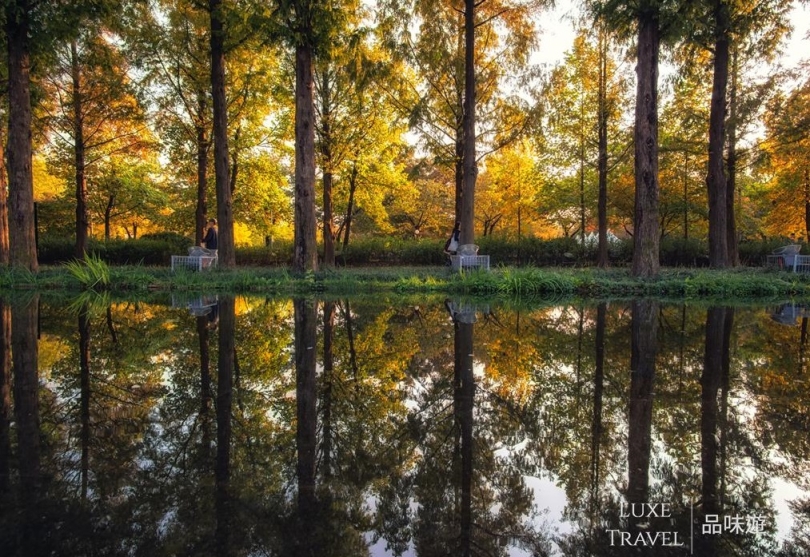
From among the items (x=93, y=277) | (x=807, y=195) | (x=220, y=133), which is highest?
(x=220, y=133)

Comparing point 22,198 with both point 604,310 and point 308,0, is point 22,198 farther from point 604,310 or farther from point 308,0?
point 604,310

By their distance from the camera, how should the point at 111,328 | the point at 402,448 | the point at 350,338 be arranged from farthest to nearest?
the point at 111,328
the point at 350,338
the point at 402,448

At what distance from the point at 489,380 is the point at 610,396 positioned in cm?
99

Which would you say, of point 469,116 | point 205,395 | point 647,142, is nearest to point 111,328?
point 205,395

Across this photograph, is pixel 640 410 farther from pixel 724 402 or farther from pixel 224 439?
pixel 224 439

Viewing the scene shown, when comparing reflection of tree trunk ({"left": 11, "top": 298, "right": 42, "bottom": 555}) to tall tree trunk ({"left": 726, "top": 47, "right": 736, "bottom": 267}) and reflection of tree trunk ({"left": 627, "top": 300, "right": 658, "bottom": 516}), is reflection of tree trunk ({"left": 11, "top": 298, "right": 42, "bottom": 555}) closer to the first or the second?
reflection of tree trunk ({"left": 627, "top": 300, "right": 658, "bottom": 516})

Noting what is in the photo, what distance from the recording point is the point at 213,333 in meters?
6.51

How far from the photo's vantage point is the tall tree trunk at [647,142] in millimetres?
13266

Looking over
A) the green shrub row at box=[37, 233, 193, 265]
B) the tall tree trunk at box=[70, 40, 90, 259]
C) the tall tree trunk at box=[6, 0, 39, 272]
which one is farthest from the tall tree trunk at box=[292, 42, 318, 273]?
the green shrub row at box=[37, 233, 193, 265]

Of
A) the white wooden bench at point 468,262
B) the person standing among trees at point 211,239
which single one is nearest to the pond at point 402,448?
the white wooden bench at point 468,262

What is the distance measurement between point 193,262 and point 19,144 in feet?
17.6

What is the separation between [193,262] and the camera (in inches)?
604

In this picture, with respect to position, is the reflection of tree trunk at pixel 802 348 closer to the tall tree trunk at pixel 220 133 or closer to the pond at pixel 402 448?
the pond at pixel 402 448

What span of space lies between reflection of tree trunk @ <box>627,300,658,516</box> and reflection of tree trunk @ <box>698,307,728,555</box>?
0.27m
